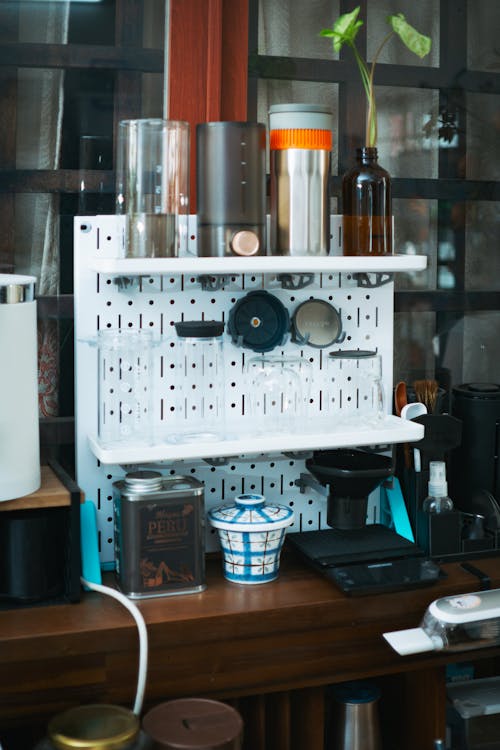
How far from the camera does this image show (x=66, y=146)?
2.26 metres

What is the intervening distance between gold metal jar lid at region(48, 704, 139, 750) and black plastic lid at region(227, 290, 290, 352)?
0.93 m

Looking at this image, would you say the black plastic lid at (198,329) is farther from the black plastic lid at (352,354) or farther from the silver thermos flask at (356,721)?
the silver thermos flask at (356,721)

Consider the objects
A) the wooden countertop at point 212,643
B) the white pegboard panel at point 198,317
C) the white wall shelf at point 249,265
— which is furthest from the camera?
the white pegboard panel at point 198,317

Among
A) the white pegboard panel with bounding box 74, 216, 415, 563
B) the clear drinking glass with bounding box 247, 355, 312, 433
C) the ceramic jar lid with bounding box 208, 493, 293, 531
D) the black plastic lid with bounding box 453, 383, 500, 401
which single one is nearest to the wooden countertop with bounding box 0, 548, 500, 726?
the ceramic jar lid with bounding box 208, 493, 293, 531

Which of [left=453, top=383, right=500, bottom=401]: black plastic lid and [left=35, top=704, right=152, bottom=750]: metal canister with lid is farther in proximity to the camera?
[left=453, top=383, right=500, bottom=401]: black plastic lid

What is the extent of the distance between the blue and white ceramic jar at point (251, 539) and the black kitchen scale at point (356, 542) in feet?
0.35

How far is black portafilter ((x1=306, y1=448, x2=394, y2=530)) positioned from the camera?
2238mm

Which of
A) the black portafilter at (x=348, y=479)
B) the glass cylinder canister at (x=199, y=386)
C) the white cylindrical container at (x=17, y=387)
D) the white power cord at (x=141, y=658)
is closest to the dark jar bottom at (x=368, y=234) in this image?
the glass cylinder canister at (x=199, y=386)

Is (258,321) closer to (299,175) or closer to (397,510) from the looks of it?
(299,175)

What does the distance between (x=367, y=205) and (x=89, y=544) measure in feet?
3.28

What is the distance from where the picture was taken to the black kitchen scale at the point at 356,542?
2.16 metres

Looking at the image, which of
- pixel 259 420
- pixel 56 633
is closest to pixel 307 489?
pixel 259 420

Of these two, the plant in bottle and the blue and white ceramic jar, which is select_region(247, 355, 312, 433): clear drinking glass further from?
the plant in bottle

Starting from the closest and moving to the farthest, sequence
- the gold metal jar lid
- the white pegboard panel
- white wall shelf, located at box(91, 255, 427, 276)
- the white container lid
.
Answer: the gold metal jar lid → white wall shelf, located at box(91, 255, 427, 276) → the white container lid → the white pegboard panel
